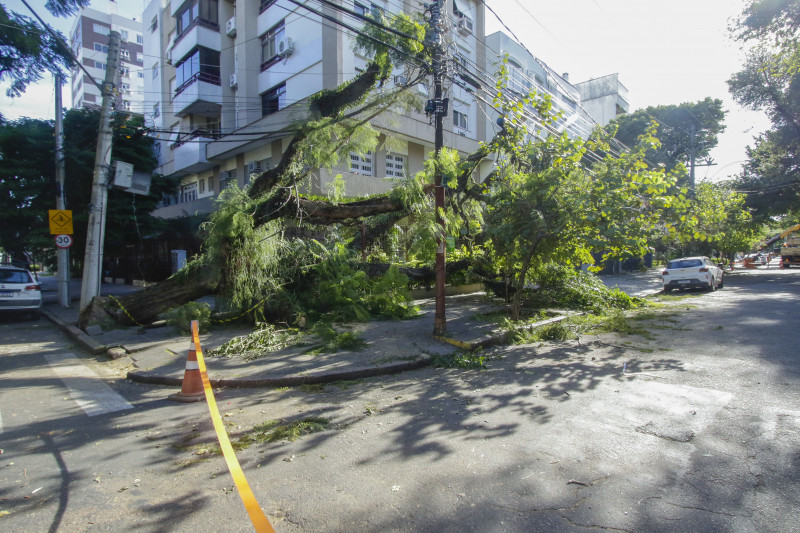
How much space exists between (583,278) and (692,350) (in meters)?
6.06

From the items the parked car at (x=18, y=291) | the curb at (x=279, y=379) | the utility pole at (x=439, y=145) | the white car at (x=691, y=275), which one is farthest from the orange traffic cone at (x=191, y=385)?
the white car at (x=691, y=275)

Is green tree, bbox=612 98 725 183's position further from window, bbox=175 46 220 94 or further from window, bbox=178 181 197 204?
window, bbox=178 181 197 204

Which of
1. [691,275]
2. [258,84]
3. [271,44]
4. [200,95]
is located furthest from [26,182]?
[691,275]

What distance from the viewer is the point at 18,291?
13.1 metres

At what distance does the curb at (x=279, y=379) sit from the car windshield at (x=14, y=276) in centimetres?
982

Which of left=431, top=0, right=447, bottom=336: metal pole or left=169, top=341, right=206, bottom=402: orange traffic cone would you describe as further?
left=431, top=0, right=447, bottom=336: metal pole

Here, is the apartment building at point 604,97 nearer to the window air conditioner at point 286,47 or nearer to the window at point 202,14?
the window air conditioner at point 286,47

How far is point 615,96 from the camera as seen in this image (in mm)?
43781

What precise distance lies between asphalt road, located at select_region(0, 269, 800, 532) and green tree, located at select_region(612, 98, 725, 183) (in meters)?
33.1

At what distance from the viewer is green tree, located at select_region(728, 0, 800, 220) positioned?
17.2 m

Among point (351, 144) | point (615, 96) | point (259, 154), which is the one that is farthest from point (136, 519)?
point (615, 96)

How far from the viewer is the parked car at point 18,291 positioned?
1297 centimetres

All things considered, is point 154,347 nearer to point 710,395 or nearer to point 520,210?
point 520,210

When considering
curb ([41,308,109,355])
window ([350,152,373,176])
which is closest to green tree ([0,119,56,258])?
curb ([41,308,109,355])
